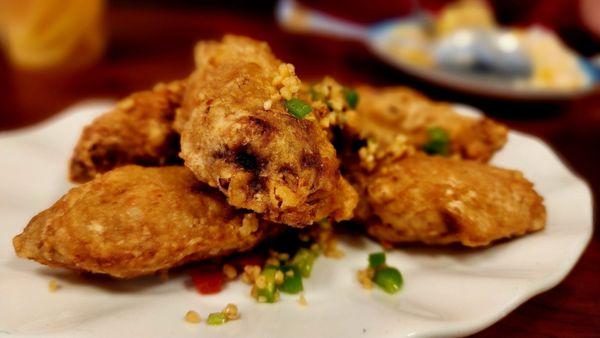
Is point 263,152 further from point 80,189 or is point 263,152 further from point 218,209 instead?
point 80,189

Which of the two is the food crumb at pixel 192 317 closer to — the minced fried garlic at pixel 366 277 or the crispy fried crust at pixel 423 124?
the minced fried garlic at pixel 366 277

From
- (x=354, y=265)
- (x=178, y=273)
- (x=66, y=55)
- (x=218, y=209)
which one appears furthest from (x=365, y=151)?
(x=66, y=55)

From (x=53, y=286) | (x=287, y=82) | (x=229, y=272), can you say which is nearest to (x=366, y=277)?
(x=229, y=272)

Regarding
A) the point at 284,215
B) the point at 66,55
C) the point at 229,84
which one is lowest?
the point at 284,215

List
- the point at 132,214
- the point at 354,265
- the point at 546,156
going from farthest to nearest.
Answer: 1. the point at 546,156
2. the point at 354,265
3. the point at 132,214

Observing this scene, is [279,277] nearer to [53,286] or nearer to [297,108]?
[297,108]

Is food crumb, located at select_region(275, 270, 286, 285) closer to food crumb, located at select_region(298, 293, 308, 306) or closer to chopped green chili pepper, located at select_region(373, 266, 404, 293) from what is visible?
food crumb, located at select_region(298, 293, 308, 306)

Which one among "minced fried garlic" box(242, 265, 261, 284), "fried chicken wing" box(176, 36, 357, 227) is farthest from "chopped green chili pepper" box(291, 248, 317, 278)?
"fried chicken wing" box(176, 36, 357, 227)
